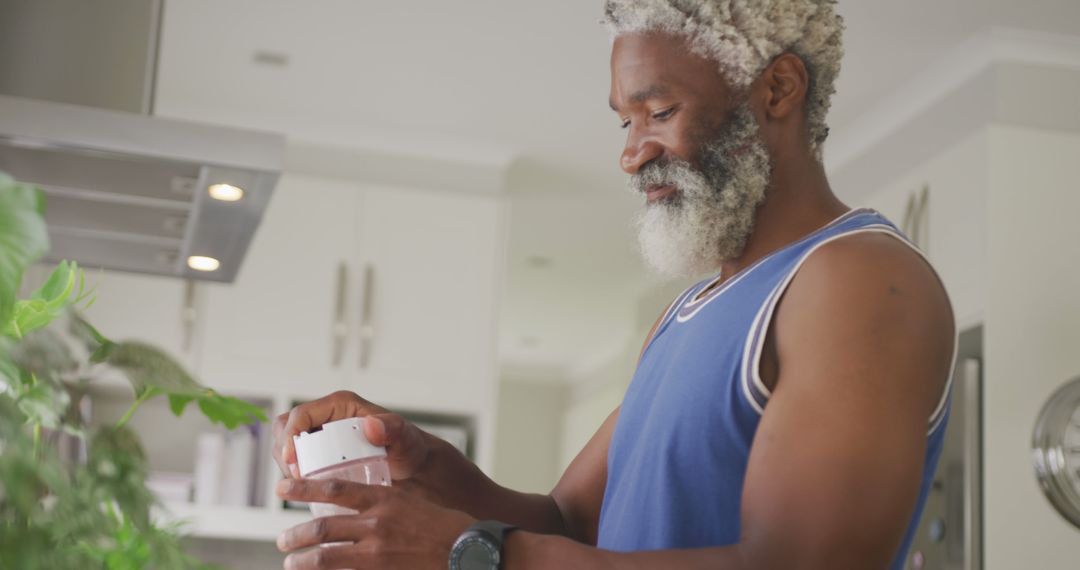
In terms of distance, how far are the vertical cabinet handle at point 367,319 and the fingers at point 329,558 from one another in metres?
3.18

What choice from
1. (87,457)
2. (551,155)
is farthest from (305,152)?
(87,457)

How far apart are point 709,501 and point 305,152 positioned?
331cm

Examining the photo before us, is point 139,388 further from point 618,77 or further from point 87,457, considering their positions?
point 618,77

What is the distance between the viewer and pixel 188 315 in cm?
398

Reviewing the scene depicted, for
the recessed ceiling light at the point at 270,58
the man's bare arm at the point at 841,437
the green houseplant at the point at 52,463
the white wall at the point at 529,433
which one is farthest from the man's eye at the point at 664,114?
the white wall at the point at 529,433

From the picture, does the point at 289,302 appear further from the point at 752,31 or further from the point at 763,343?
the point at 763,343

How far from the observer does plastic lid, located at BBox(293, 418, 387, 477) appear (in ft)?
3.25

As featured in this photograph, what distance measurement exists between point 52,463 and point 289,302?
141 inches

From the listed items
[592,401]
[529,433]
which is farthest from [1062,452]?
[529,433]

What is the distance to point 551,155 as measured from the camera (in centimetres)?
439

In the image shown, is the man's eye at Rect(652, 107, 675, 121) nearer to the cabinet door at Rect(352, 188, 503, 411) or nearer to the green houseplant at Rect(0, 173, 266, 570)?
the green houseplant at Rect(0, 173, 266, 570)

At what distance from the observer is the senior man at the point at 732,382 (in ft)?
3.14

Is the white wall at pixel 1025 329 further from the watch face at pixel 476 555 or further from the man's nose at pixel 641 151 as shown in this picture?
the watch face at pixel 476 555

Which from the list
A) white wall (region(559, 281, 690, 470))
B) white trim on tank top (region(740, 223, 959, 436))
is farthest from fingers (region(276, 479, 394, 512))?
white wall (region(559, 281, 690, 470))
